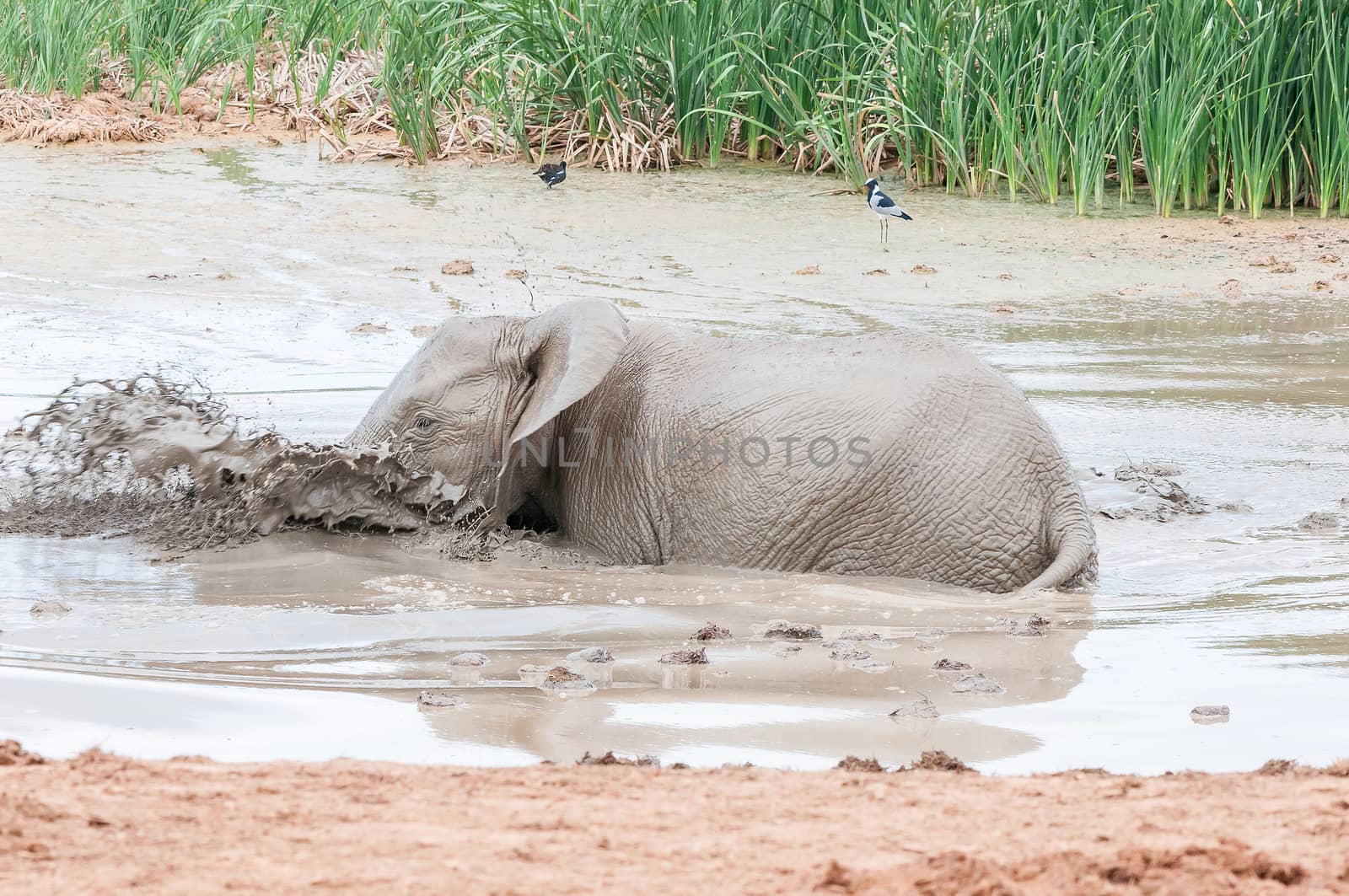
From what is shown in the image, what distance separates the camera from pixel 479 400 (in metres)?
5.33

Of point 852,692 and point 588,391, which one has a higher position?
point 588,391

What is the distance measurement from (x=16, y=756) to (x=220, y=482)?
254 cm

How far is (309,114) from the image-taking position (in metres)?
14.4

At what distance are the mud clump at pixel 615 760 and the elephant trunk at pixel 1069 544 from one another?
201cm

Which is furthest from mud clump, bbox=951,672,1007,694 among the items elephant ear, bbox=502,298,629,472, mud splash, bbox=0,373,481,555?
mud splash, bbox=0,373,481,555

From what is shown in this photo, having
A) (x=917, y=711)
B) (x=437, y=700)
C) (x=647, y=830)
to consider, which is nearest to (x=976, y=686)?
(x=917, y=711)

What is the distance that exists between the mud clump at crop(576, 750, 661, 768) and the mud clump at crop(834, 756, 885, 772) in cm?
34

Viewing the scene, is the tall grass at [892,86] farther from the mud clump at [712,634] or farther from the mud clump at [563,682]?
the mud clump at [563,682]

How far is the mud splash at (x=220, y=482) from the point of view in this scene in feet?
17.2

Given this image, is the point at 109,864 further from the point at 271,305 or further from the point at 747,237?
the point at 747,237

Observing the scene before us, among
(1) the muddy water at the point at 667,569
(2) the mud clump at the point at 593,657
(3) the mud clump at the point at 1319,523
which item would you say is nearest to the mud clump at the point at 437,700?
(1) the muddy water at the point at 667,569

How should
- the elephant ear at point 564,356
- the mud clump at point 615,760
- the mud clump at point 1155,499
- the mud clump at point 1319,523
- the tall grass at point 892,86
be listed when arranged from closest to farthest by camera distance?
the mud clump at point 615,760 → the elephant ear at point 564,356 → the mud clump at point 1319,523 → the mud clump at point 1155,499 → the tall grass at point 892,86

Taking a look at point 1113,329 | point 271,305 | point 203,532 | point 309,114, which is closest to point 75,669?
point 203,532

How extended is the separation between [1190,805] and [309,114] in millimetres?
12979
